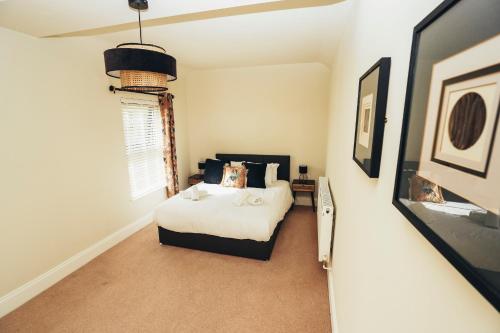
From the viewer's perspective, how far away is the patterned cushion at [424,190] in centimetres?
48

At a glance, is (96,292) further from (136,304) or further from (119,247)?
(119,247)

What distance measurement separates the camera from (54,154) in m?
2.47

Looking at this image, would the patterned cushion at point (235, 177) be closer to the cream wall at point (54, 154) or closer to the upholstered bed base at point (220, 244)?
the upholstered bed base at point (220, 244)

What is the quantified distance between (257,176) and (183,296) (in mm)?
2085

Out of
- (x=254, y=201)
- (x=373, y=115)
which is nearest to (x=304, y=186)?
A: (x=254, y=201)

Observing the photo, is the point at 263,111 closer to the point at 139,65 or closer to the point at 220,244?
the point at 220,244

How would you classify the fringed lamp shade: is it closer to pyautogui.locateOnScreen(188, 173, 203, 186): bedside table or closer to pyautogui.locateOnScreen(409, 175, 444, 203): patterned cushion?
pyautogui.locateOnScreen(409, 175, 444, 203): patterned cushion

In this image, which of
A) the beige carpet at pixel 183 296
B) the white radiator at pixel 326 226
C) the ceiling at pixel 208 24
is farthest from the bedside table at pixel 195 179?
the white radiator at pixel 326 226

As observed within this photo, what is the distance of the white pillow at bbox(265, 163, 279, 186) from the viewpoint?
4.06 metres

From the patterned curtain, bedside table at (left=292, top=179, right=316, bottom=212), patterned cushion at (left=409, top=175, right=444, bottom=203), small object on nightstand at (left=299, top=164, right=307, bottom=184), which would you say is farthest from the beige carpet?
patterned cushion at (left=409, top=175, right=444, bottom=203)

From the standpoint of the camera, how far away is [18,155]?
2.19 meters

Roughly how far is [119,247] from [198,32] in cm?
281

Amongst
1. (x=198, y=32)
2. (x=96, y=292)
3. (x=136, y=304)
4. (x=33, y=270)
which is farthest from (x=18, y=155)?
(x=198, y=32)

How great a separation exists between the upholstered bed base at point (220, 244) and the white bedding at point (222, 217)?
12 cm
